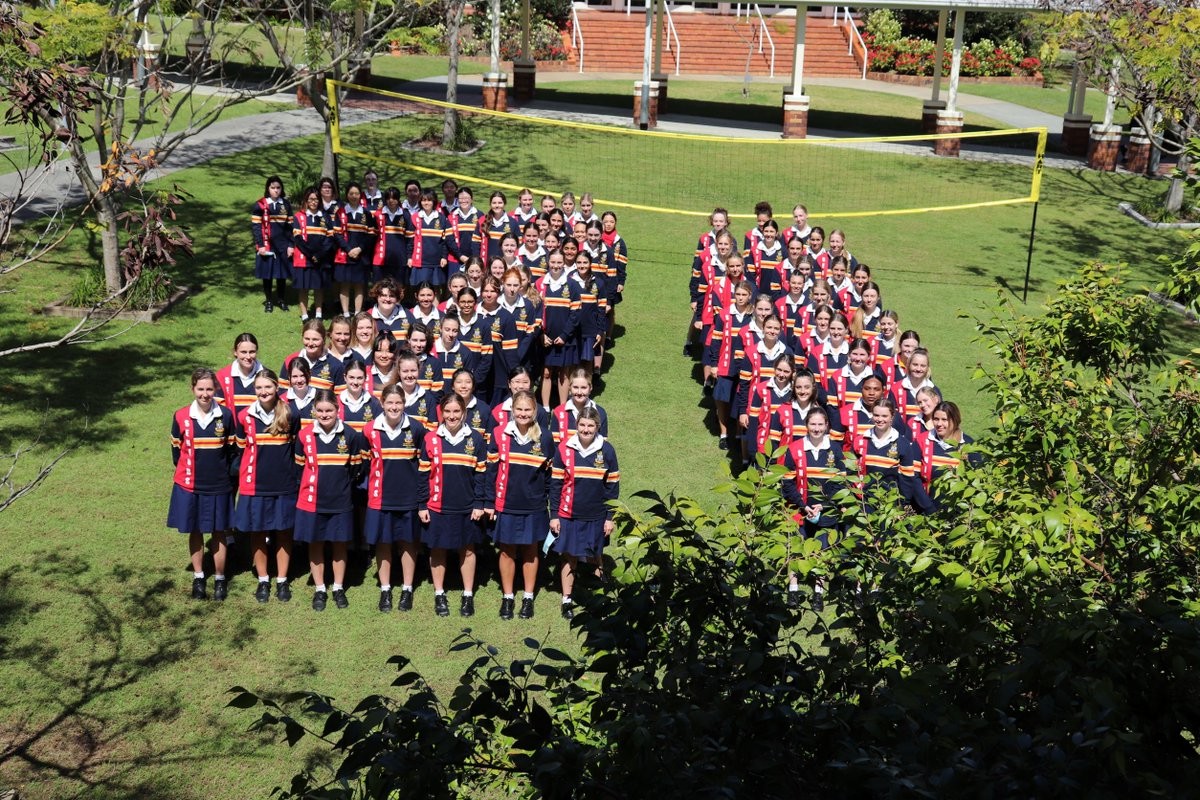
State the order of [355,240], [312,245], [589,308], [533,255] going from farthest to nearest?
[355,240], [312,245], [533,255], [589,308]

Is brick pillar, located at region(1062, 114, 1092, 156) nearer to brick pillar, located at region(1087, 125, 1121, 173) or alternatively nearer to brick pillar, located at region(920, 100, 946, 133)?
brick pillar, located at region(1087, 125, 1121, 173)

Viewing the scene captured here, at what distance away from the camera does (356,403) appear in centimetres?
979

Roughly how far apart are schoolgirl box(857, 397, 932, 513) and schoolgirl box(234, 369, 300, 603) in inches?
182

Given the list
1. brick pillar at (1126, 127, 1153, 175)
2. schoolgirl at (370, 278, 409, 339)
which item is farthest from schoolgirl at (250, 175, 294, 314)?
brick pillar at (1126, 127, 1153, 175)

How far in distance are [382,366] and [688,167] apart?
1676 centimetres

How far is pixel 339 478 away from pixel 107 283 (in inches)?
294

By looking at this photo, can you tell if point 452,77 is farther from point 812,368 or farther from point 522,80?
point 812,368

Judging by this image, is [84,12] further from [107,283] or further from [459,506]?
[459,506]

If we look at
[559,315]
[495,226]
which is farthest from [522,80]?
[559,315]

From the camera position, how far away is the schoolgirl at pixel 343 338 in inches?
428

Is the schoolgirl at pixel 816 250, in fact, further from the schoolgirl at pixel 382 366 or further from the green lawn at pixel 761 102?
the green lawn at pixel 761 102

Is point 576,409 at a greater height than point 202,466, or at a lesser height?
greater

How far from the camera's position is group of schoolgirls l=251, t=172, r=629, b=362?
1476 cm

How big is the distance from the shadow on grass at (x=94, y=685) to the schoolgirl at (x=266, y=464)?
2.98 feet
